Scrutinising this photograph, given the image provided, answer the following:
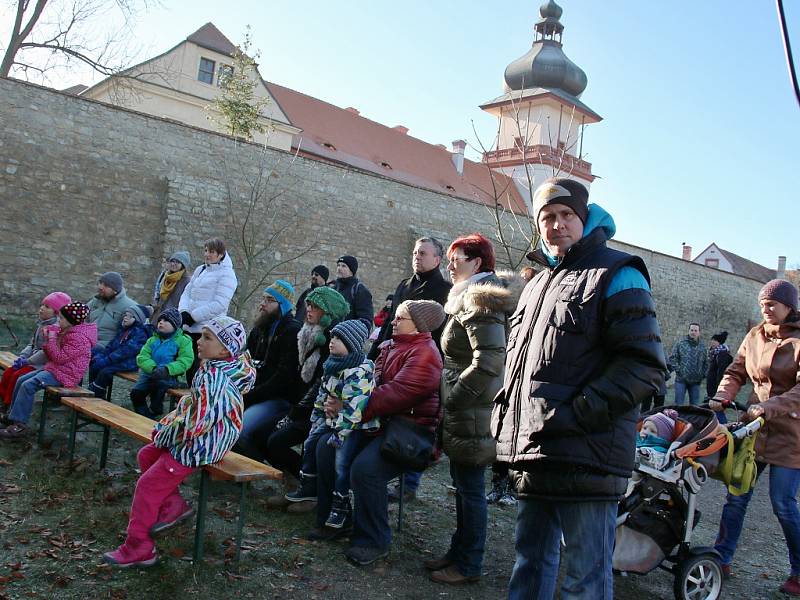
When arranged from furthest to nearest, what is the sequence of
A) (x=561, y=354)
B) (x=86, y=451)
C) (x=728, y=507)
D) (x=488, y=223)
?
(x=488, y=223)
(x=86, y=451)
(x=728, y=507)
(x=561, y=354)

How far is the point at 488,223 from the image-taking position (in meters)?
20.5

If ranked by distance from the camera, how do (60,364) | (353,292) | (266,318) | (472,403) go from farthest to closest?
1. (353,292)
2. (60,364)
3. (266,318)
4. (472,403)

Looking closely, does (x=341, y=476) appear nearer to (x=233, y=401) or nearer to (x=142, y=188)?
(x=233, y=401)

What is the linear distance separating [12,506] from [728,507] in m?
4.56

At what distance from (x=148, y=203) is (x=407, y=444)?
1183 centimetres

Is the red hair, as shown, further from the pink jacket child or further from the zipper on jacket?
the pink jacket child

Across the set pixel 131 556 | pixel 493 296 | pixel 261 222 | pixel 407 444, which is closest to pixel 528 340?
pixel 493 296

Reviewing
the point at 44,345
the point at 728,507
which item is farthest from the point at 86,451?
the point at 728,507

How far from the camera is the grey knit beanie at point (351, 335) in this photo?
429cm

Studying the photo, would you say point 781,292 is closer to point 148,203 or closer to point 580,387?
point 580,387

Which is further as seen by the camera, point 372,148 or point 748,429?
point 372,148

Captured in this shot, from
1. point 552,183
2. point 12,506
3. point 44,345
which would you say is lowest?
point 12,506

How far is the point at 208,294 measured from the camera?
682 cm

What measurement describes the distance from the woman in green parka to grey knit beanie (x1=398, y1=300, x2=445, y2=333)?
186mm
